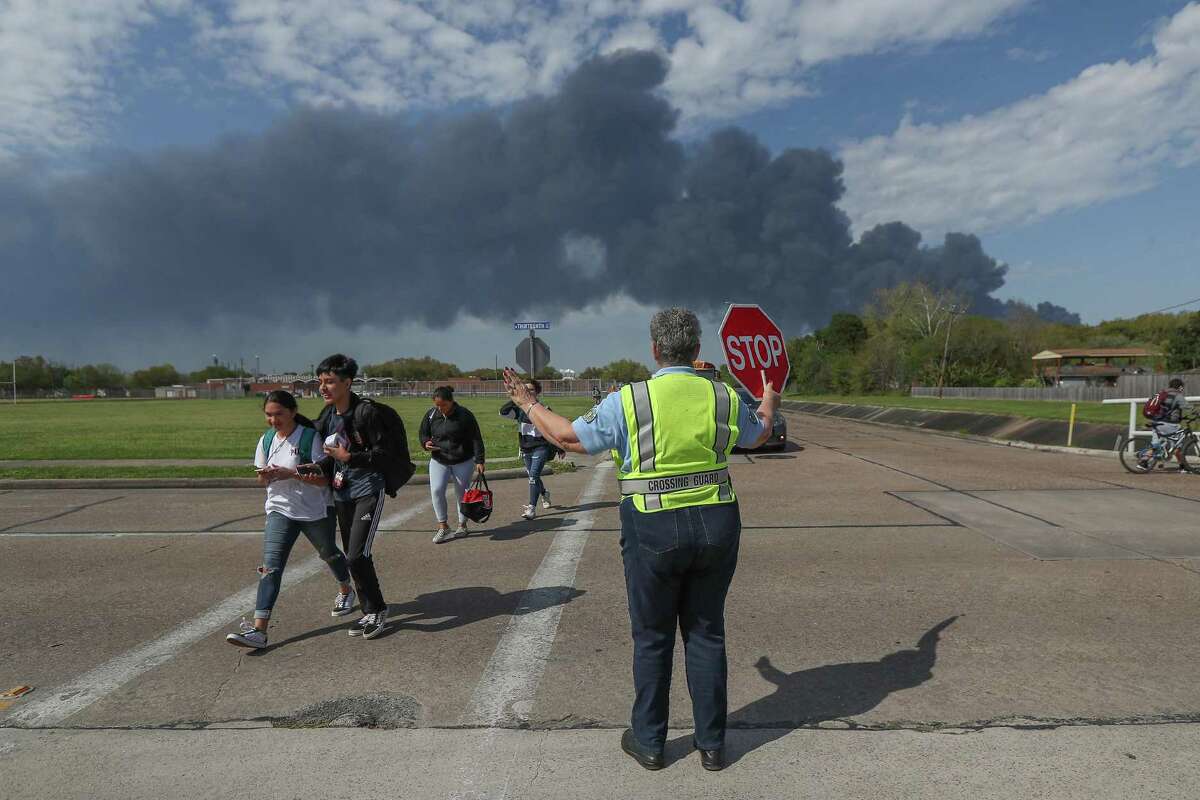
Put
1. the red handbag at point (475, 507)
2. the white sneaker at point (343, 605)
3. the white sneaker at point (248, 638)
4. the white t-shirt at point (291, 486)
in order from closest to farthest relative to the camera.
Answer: the white sneaker at point (248, 638) < the white t-shirt at point (291, 486) < the white sneaker at point (343, 605) < the red handbag at point (475, 507)

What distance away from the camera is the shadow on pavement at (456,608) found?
16.6 ft

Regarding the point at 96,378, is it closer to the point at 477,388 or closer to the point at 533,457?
the point at 477,388

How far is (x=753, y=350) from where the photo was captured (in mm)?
4938

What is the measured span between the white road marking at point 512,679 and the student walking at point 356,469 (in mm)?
974

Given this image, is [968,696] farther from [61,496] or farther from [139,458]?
[139,458]

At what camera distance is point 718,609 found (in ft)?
10.4

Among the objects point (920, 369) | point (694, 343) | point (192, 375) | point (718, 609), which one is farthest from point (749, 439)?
point (192, 375)

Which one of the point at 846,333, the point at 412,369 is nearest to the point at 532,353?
the point at 846,333

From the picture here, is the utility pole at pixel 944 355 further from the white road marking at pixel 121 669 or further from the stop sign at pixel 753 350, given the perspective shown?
the white road marking at pixel 121 669

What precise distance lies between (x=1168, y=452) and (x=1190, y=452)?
353mm

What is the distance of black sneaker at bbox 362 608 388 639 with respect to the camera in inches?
191

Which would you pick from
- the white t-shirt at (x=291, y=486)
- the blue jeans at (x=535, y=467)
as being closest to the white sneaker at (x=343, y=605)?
the white t-shirt at (x=291, y=486)

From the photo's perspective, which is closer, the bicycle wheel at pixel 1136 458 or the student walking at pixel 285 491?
the student walking at pixel 285 491

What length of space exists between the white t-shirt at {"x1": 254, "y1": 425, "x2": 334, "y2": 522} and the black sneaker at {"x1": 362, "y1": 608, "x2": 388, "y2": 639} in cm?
78
